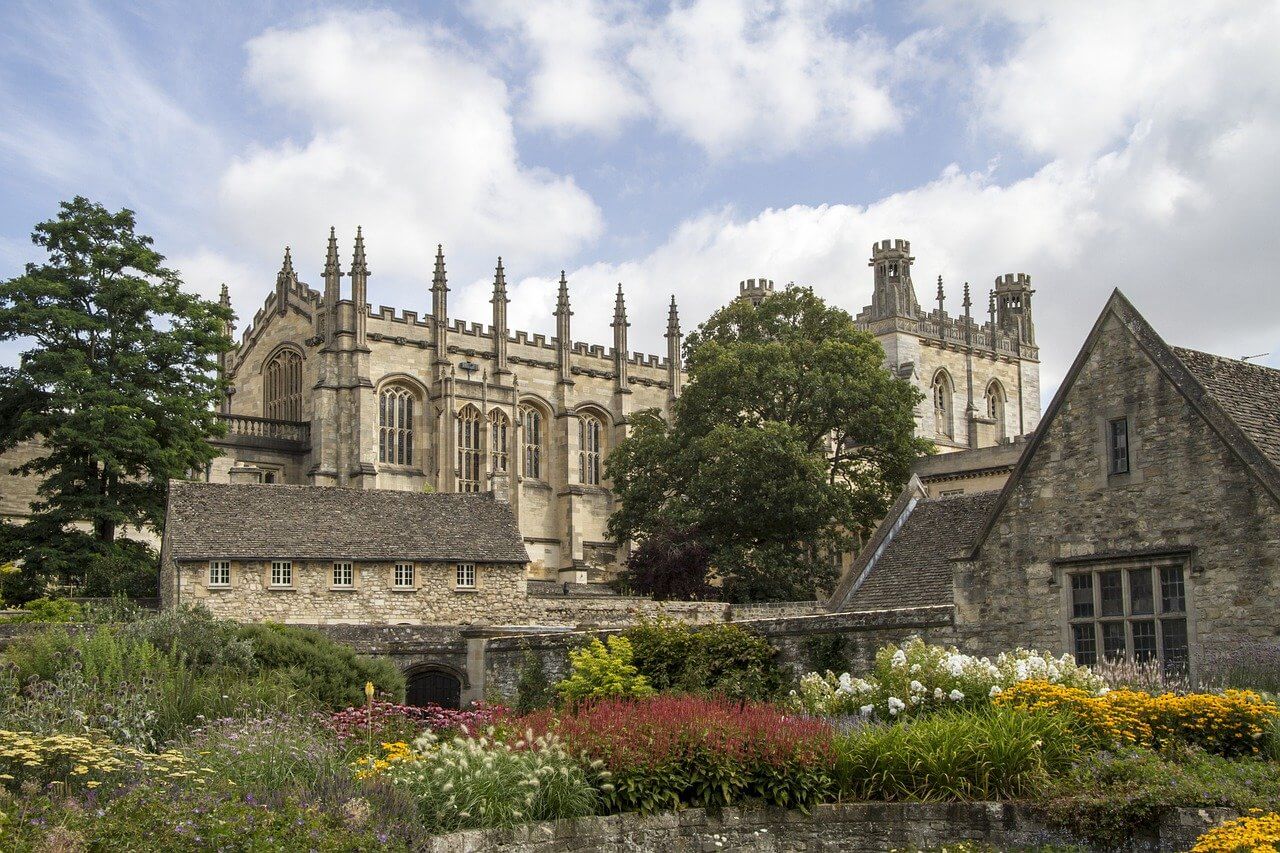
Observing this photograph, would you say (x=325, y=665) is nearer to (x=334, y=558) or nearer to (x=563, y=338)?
(x=334, y=558)

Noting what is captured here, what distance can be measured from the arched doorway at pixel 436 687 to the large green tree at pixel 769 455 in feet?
64.2

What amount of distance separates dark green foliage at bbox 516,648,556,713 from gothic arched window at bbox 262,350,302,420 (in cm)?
4268

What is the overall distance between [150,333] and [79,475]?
5123 millimetres

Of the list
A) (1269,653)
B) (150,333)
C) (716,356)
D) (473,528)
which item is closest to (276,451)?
(150,333)

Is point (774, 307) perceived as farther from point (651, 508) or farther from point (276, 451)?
point (276, 451)

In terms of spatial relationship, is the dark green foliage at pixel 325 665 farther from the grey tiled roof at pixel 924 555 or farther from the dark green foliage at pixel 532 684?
the grey tiled roof at pixel 924 555

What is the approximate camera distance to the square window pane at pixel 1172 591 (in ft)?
67.4

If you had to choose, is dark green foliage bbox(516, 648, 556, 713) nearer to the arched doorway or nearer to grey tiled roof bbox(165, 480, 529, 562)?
the arched doorway

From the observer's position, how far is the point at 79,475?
46625 mm

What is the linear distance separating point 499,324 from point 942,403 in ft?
96.7

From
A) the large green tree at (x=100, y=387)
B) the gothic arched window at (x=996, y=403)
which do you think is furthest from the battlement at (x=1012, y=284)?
the large green tree at (x=100, y=387)

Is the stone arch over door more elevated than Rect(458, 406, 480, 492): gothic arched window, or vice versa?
Rect(458, 406, 480, 492): gothic arched window

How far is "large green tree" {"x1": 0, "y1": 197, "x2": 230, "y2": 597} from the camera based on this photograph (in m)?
45.5

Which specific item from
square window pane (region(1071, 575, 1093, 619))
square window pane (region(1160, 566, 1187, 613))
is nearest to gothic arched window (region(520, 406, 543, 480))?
square window pane (region(1071, 575, 1093, 619))
